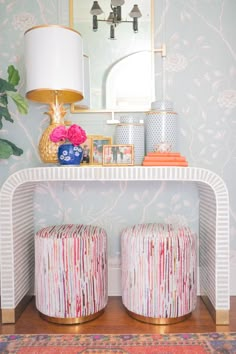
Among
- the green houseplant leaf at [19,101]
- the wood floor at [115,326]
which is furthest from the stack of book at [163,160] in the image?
the wood floor at [115,326]

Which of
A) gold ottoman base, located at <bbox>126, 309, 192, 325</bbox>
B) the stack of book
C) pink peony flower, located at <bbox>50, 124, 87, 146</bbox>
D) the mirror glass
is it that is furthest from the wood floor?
the mirror glass

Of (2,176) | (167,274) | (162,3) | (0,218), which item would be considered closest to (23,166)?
(2,176)

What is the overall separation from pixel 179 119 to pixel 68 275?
3.75 feet

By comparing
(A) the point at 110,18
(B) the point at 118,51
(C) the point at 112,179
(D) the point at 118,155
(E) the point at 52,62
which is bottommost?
(C) the point at 112,179

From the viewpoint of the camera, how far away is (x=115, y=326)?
1.64 meters

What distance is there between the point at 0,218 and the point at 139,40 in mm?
1340

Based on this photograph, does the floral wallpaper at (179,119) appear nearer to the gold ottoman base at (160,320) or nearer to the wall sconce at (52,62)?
the wall sconce at (52,62)

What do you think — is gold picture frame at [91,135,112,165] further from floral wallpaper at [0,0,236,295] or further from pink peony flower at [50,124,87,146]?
pink peony flower at [50,124,87,146]

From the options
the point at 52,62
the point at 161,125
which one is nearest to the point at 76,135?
the point at 52,62

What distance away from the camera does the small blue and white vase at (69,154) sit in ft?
5.52

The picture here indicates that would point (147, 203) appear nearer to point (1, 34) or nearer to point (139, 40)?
point (139, 40)

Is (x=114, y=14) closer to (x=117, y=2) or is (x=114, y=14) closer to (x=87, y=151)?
(x=117, y=2)

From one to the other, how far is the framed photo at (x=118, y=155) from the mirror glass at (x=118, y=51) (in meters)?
0.38

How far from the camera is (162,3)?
2.02 metres
